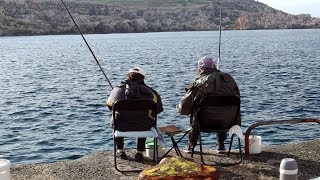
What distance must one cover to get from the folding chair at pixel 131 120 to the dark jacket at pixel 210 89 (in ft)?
1.86

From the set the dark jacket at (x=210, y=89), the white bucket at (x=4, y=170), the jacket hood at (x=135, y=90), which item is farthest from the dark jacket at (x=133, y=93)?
the white bucket at (x=4, y=170)

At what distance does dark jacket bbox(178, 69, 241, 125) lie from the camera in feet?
26.9

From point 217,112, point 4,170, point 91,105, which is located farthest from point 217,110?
point 91,105

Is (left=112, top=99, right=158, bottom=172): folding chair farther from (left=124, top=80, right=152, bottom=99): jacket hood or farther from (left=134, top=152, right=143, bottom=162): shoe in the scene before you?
(left=134, top=152, right=143, bottom=162): shoe

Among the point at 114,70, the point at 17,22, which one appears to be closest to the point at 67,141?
the point at 114,70

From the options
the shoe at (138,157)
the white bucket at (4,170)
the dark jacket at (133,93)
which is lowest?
the shoe at (138,157)

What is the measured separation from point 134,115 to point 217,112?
1.23 meters

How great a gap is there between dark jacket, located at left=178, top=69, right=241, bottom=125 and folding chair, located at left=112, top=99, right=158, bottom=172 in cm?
57

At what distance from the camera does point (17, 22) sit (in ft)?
606

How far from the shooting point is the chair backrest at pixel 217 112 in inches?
318

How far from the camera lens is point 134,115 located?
8078 mm

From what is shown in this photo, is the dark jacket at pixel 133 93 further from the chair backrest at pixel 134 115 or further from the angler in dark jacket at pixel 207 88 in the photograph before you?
the angler in dark jacket at pixel 207 88

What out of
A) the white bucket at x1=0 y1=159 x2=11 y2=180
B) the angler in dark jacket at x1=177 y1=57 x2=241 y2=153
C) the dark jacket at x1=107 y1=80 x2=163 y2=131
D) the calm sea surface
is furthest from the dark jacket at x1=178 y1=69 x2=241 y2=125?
the calm sea surface

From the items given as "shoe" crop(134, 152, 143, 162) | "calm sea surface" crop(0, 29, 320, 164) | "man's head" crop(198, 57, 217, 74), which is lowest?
"calm sea surface" crop(0, 29, 320, 164)
